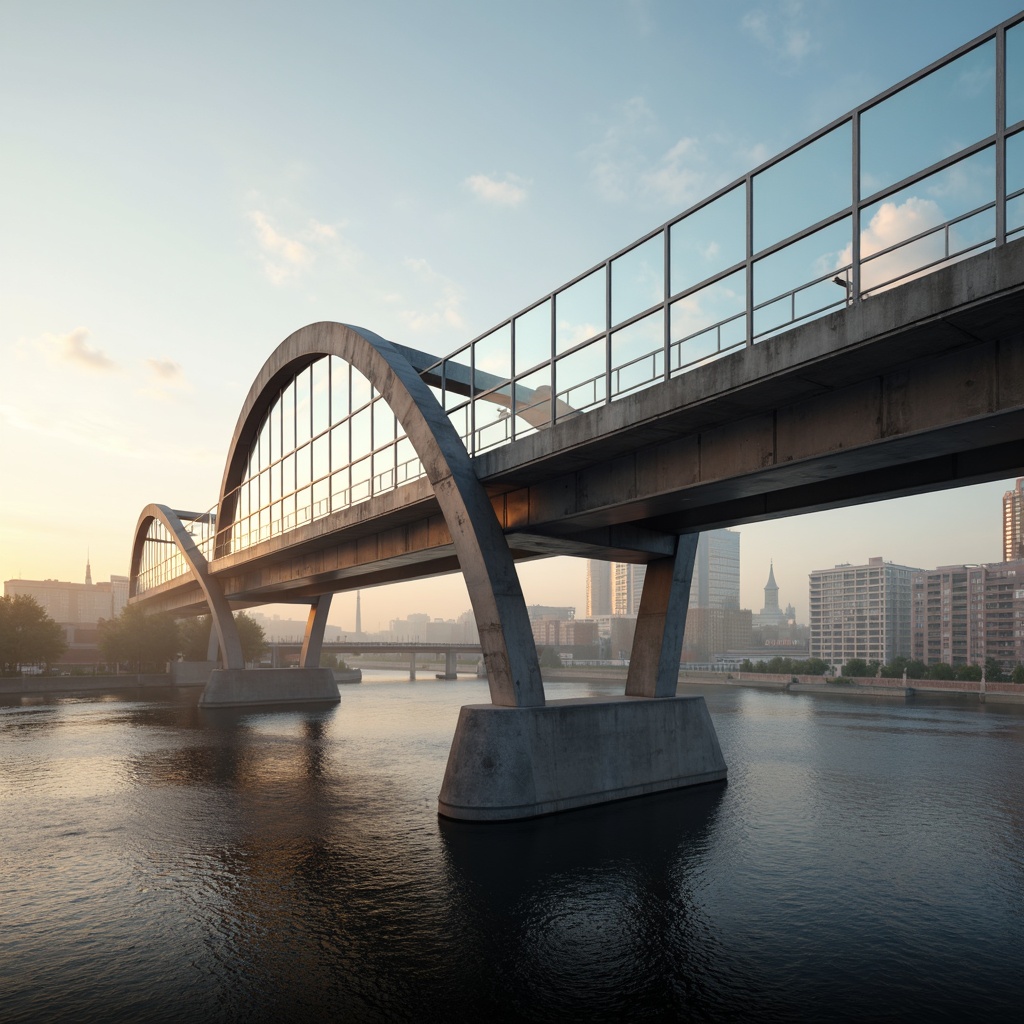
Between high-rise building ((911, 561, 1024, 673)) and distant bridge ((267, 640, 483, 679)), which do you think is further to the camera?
high-rise building ((911, 561, 1024, 673))

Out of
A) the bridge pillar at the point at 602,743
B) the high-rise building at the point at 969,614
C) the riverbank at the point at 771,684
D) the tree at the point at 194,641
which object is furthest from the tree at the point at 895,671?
the bridge pillar at the point at 602,743

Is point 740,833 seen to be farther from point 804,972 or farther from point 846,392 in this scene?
point 846,392

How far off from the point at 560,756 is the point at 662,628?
669cm

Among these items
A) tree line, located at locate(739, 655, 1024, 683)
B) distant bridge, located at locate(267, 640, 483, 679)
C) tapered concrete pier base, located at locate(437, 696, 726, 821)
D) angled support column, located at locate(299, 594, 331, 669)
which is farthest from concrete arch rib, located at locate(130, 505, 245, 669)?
tree line, located at locate(739, 655, 1024, 683)

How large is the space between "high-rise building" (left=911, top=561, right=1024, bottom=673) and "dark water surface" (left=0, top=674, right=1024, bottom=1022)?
494ft

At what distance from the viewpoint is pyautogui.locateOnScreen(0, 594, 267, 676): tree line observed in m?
84.6

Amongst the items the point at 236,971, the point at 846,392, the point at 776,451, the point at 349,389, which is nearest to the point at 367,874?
the point at 236,971

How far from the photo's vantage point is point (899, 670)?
11856cm

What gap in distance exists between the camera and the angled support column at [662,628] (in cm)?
2773

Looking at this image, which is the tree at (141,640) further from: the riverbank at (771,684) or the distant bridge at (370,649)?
the distant bridge at (370,649)

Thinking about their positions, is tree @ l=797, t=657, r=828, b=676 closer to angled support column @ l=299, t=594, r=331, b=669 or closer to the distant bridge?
the distant bridge

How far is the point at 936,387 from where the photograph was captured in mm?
13242

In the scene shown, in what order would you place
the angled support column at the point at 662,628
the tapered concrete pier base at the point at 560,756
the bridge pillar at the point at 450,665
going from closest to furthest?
1. the tapered concrete pier base at the point at 560,756
2. the angled support column at the point at 662,628
3. the bridge pillar at the point at 450,665

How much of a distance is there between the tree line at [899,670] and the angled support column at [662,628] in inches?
3473
